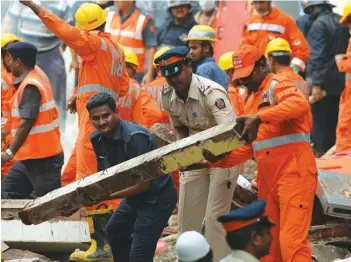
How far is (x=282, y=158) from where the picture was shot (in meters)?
10.3

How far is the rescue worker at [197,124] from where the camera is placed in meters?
10.7

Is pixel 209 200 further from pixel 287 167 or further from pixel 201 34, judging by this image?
pixel 201 34

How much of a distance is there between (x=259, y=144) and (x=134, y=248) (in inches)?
53.1

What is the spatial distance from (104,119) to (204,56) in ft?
9.93

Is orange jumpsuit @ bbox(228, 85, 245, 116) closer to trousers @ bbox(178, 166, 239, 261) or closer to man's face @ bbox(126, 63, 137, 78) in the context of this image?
man's face @ bbox(126, 63, 137, 78)

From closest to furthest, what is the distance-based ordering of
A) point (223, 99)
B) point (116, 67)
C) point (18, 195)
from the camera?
point (223, 99)
point (116, 67)
point (18, 195)

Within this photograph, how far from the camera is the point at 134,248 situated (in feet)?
33.3

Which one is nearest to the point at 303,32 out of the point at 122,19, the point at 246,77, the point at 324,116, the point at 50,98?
the point at 324,116

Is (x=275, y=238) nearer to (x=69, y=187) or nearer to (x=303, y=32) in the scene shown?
(x=69, y=187)

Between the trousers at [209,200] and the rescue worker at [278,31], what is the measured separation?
4.27 m

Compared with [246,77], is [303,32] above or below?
below

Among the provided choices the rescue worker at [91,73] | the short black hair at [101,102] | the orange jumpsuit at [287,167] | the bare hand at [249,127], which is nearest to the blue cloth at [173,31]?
the rescue worker at [91,73]

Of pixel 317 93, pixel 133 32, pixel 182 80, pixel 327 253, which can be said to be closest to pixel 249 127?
pixel 182 80

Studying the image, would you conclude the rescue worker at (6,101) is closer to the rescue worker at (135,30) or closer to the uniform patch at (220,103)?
the rescue worker at (135,30)
